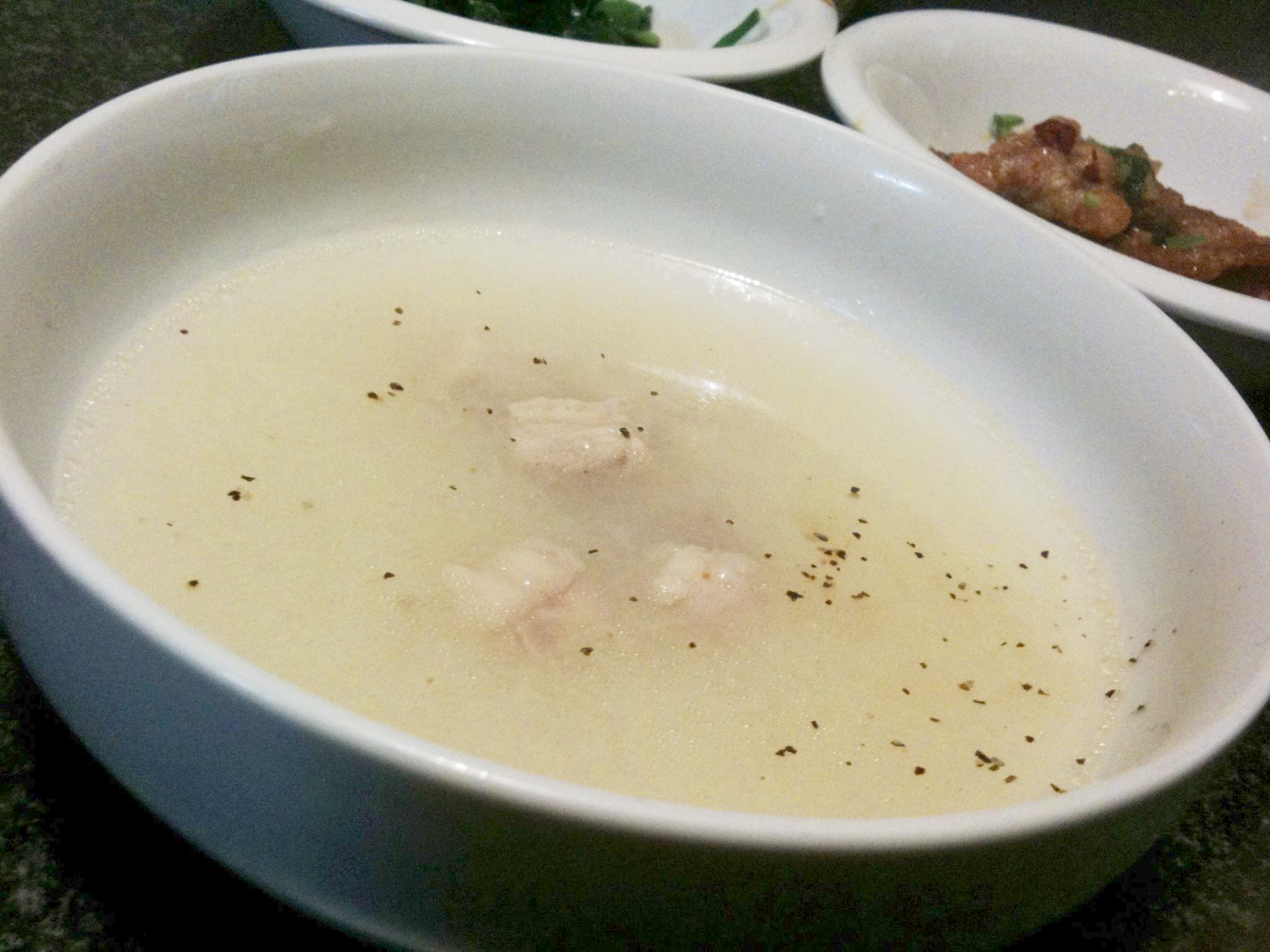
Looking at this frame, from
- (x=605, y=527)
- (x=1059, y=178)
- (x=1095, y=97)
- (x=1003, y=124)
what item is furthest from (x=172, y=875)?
(x=1095, y=97)

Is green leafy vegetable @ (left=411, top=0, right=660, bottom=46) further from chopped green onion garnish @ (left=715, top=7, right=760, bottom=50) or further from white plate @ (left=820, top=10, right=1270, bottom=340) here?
white plate @ (left=820, top=10, right=1270, bottom=340)

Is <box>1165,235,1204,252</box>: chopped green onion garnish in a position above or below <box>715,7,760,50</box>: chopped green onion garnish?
below

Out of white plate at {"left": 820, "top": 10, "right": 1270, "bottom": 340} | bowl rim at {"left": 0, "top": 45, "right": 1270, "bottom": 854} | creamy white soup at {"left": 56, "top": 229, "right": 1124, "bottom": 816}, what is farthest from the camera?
white plate at {"left": 820, "top": 10, "right": 1270, "bottom": 340}

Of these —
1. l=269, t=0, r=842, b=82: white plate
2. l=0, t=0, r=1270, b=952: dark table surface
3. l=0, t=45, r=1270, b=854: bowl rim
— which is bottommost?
l=0, t=0, r=1270, b=952: dark table surface

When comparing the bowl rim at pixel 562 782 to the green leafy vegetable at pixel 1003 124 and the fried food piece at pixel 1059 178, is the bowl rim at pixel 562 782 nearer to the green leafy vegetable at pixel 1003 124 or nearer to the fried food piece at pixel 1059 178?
the fried food piece at pixel 1059 178

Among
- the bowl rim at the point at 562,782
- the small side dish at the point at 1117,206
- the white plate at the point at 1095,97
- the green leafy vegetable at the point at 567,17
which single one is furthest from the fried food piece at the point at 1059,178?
the bowl rim at the point at 562,782

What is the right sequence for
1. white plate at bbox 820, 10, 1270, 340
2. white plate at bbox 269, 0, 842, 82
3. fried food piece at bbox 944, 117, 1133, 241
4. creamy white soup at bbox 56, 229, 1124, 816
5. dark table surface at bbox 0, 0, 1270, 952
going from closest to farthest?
1. dark table surface at bbox 0, 0, 1270, 952
2. creamy white soup at bbox 56, 229, 1124, 816
3. white plate at bbox 269, 0, 842, 82
4. fried food piece at bbox 944, 117, 1133, 241
5. white plate at bbox 820, 10, 1270, 340

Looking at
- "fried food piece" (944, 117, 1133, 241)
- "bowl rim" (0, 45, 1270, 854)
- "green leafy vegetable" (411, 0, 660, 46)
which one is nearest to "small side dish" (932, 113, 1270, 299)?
"fried food piece" (944, 117, 1133, 241)

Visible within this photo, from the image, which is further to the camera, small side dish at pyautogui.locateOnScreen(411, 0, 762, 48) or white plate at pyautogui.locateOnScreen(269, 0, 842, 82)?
small side dish at pyautogui.locateOnScreen(411, 0, 762, 48)
